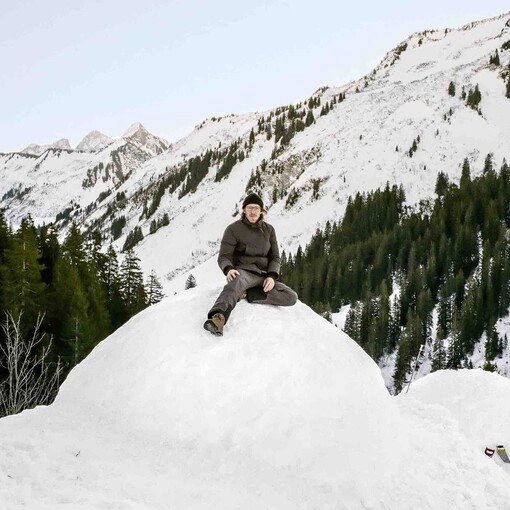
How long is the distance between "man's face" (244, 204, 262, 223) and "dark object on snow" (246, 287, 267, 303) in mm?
1132

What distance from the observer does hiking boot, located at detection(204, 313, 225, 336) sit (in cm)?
594

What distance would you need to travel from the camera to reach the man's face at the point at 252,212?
6875 mm

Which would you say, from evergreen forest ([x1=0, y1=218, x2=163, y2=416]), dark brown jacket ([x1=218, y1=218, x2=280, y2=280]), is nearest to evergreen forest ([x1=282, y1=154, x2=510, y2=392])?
evergreen forest ([x1=0, y1=218, x2=163, y2=416])

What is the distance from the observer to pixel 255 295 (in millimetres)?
6742

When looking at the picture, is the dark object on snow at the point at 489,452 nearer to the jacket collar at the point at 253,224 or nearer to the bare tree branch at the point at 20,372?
the jacket collar at the point at 253,224

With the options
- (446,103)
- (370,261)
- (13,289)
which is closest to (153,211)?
(370,261)

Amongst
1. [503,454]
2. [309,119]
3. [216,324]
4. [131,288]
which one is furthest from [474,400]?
[309,119]

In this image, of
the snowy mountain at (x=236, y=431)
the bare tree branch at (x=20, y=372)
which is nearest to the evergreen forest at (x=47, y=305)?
the bare tree branch at (x=20, y=372)

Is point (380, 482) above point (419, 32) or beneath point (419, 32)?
beneath

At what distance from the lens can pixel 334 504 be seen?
4727 millimetres

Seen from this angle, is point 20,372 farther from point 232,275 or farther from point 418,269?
point 418,269

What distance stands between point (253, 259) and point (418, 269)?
81.1 metres

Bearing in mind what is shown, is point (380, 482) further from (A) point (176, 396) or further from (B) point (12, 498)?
(B) point (12, 498)

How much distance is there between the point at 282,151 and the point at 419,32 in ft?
298
